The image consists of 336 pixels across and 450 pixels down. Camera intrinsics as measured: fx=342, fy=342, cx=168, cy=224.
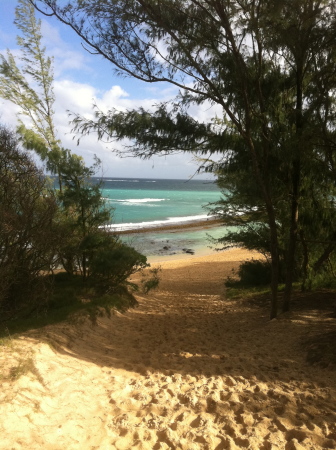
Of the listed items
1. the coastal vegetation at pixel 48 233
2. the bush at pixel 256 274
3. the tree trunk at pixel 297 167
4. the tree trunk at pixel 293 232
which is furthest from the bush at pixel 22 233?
the bush at pixel 256 274

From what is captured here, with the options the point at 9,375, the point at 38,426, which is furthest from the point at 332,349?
the point at 9,375

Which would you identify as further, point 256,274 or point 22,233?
point 256,274

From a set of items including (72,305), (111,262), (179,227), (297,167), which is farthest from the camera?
(179,227)

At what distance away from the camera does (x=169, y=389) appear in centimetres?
402

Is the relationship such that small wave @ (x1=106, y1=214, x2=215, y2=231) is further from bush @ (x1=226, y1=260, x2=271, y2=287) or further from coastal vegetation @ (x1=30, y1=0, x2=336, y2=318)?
coastal vegetation @ (x1=30, y1=0, x2=336, y2=318)

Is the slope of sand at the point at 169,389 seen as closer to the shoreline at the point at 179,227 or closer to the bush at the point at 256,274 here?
the bush at the point at 256,274

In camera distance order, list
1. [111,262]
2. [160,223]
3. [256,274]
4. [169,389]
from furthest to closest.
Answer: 1. [160,223]
2. [256,274]
3. [111,262]
4. [169,389]

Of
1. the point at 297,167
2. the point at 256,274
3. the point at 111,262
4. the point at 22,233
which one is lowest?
the point at 256,274

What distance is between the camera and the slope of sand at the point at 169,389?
303 centimetres

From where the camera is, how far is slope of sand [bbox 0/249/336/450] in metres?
3.03

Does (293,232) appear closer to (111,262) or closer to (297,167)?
(297,167)

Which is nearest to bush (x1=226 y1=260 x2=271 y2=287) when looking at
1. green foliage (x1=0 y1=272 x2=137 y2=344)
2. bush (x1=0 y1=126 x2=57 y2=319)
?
green foliage (x1=0 y1=272 x2=137 y2=344)

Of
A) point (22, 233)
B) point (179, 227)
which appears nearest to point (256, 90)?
point (22, 233)

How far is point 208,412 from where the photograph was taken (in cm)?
351
